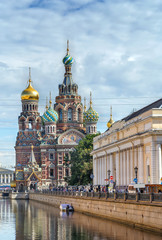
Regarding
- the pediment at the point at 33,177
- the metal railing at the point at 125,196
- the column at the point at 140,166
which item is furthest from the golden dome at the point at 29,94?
the column at the point at 140,166

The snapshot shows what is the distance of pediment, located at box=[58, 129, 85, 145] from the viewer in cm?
12775

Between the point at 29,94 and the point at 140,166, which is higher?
the point at 29,94

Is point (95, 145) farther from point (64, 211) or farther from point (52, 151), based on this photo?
point (52, 151)

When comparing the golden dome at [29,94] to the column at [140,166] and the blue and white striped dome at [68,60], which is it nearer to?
the blue and white striped dome at [68,60]

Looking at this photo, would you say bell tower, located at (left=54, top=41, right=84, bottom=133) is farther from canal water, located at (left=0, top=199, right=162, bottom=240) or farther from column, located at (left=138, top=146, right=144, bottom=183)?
canal water, located at (left=0, top=199, right=162, bottom=240)

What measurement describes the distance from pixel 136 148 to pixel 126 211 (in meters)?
15.1

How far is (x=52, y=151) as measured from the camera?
420ft

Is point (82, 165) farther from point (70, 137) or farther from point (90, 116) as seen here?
point (90, 116)

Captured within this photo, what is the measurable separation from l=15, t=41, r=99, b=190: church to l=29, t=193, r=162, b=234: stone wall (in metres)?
67.3

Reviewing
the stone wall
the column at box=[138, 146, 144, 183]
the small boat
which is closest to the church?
the small boat

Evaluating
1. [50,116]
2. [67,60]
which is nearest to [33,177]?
[50,116]

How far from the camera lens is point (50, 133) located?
129m

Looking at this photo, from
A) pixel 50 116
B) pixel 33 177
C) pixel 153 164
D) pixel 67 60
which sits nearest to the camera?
pixel 153 164

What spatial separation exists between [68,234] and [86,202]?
1491 centimetres
